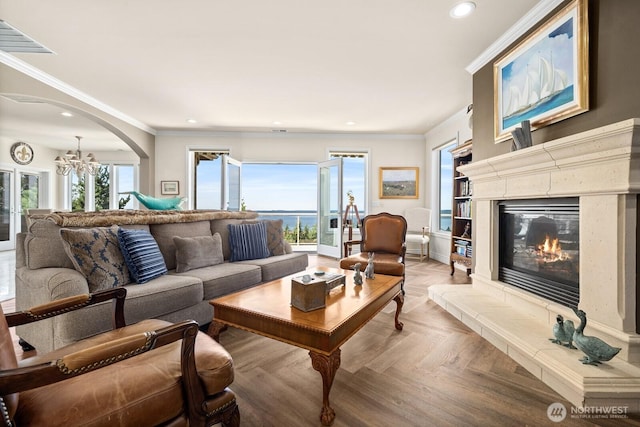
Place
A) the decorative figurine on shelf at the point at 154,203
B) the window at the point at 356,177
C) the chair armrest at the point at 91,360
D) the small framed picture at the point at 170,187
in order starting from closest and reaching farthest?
the chair armrest at the point at 91,360, the decorative figurine on shelf at the point at 154,203, the small framed picture at the point at 170,187, the window at the point at 356,177

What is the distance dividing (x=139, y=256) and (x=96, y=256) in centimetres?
27

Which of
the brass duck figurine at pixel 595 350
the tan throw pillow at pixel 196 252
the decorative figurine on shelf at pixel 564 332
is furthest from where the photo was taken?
the tan throw pillow at pixel 196 252

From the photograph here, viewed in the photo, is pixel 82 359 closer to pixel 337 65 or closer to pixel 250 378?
pixel 250 378

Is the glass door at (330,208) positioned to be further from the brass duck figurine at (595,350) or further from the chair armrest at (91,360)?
the chair armrest at (91,360)

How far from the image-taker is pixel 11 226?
7258 millimetres

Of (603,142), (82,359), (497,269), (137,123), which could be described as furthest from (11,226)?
(603,142)

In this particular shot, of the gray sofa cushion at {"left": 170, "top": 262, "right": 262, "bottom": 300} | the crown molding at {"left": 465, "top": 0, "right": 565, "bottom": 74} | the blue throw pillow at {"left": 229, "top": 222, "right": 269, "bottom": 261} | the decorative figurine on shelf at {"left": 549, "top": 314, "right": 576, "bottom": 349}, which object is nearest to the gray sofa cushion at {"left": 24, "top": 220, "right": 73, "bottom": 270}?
the gray sofa cushion at {"left": 170, "top": 262, "right": 262, "bottom": 300}

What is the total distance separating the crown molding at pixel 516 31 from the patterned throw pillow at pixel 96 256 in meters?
3.82

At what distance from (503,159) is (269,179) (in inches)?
297

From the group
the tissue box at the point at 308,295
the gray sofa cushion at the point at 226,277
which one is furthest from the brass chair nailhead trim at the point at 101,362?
the gray sofa cushion at the point at 226,277

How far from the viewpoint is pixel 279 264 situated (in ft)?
10.7

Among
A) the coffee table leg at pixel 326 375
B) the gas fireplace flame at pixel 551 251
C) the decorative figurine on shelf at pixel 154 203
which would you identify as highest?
the decorative figurine on shelf at pixel 154 203

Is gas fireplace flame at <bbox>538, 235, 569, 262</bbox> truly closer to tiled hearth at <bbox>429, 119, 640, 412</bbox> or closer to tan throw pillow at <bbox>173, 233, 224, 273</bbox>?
tiled hearth at <bbox>429, 119, 640, 412</bbox>

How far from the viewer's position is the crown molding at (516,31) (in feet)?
7.52
